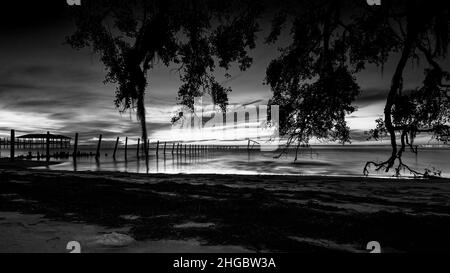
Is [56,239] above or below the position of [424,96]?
below

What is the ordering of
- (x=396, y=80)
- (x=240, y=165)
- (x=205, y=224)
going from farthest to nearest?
(x=240, y=165) → (x=396, y=80) → (x=205, y=224)

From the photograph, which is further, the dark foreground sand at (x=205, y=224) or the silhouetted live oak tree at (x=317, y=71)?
the silhouetted live oak tree at (x=317, y=71)

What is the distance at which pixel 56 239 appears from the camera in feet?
11.8

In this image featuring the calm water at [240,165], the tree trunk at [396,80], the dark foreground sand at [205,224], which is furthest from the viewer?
the calm water at [240,165]

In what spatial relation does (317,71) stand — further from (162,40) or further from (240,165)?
(240,165)

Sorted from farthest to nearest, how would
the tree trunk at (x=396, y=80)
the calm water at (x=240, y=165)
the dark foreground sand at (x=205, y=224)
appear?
the calm water at (x=240, y=165), the tree trunk at (x=396, y=80), the dark foreground sand at (x=205, y=224)

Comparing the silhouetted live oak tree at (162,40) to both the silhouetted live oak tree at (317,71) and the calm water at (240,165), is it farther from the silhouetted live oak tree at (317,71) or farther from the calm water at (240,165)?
the calm water at (240,165)

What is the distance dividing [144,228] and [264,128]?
516 cm

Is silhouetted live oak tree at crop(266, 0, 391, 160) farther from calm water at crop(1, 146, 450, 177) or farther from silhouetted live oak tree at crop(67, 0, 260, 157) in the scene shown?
calm water at crop(1, 146, 450, 177)

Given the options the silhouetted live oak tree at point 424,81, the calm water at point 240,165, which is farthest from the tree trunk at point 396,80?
the calm water at point 240,165

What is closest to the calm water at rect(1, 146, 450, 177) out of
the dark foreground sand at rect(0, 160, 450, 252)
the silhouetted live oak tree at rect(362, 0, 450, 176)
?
the silhouetted live oak tree at rect(362, 0, 450, 176)

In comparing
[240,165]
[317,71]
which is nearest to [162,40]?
[317,71]
